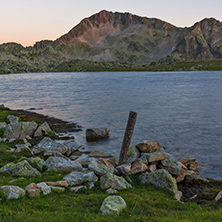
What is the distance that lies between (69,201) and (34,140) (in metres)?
18.1

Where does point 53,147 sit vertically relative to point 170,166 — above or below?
below

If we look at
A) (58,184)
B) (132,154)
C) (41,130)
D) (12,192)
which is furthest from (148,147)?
(41,130)

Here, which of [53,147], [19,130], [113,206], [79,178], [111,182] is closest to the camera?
[113,206]

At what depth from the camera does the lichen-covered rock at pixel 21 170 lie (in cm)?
1435

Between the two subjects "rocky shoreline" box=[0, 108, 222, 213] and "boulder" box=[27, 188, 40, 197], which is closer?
"boulder" box=[27, 188, 40, 197]

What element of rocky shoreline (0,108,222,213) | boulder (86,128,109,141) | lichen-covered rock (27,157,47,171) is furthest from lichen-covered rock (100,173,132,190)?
boulder (86,128,109,141)

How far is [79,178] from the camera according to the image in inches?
513

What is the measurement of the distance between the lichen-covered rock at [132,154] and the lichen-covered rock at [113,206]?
294 inches

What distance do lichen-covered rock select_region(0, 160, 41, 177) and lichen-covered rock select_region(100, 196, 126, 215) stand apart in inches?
244

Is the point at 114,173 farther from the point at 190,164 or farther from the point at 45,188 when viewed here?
the point at 190,164

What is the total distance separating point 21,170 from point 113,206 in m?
7.55

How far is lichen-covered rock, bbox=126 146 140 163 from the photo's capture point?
709 inches

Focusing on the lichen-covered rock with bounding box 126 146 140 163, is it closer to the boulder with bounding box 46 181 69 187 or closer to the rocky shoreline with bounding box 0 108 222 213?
the rocky shoreline with bounding box 0 108 222 213

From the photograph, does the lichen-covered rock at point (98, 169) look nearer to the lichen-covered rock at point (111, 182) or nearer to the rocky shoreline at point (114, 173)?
the rocky shoreline at point (114, 173)
